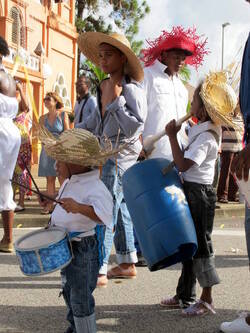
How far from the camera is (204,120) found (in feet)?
12.1

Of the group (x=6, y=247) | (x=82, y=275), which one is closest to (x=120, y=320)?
(x=82, y=275)

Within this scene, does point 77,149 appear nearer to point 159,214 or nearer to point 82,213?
point 82,213

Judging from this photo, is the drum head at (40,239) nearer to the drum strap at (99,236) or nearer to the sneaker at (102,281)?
the drum strap at (99,236)

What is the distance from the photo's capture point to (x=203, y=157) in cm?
361

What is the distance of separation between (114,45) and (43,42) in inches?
662

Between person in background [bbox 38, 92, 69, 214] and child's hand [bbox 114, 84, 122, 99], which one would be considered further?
person in background [bbox 38, 92, 69, 214]

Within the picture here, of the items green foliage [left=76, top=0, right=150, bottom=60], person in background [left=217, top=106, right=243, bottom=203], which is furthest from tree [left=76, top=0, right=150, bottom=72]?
person in background [left=217, top=106, right=243, bottom=203]

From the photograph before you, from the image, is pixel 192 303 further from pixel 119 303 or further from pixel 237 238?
pixel 237 238

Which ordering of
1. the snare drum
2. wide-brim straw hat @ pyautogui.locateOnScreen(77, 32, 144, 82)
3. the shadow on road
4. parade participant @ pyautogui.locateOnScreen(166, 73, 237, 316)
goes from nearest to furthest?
the snare drum
the shadow on road
parade participant @ pyautogui.locateOnScreen(166, 73, 237, 316)
wide-brim straw hat @ pyautogui.locateOnScreen(77, 32, 144, 82)

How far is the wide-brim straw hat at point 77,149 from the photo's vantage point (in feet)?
9.68

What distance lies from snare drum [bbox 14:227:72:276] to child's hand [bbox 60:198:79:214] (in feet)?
0.37

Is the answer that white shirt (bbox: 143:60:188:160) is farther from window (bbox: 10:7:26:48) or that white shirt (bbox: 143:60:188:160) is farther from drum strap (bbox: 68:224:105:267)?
window (bbox: 10:7:26:48)

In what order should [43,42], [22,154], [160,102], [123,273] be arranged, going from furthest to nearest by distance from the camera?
[43,42]
[22,154]
[160,102]
[123,273]

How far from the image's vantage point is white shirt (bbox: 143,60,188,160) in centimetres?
479
